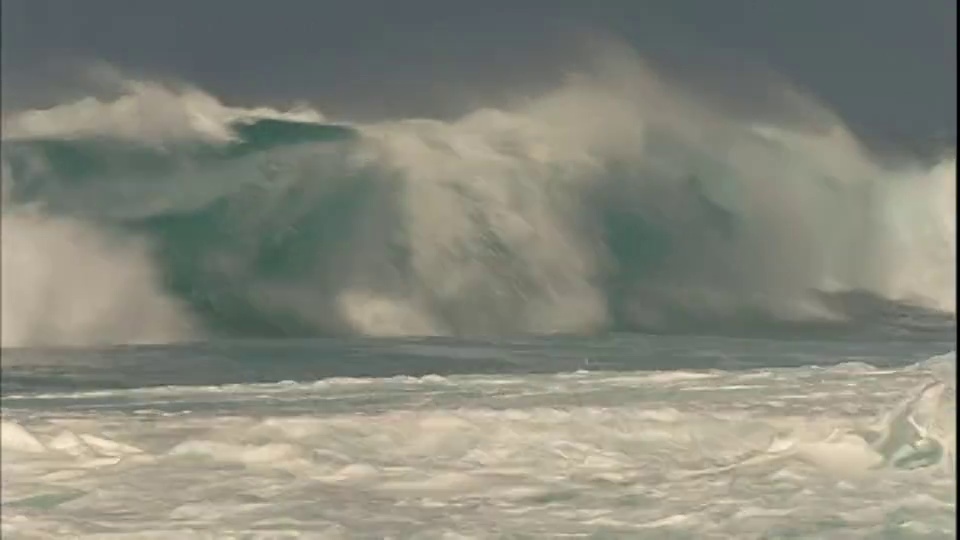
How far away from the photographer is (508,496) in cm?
2409

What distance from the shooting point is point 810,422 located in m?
31.6

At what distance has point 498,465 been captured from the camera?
1108 inches

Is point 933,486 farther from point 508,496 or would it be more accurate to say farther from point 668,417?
point 668,417

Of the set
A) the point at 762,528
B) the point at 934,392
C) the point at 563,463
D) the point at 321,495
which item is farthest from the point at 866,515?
the point at 321,495

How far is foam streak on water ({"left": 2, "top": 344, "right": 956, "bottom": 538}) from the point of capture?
2130 centimetres

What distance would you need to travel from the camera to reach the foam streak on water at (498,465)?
2130 cm

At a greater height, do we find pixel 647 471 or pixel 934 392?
pixel 934 392

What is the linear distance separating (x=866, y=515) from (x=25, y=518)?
13903mm

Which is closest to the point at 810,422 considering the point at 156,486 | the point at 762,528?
the point at 762,528

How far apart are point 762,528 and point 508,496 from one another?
518 centimetres

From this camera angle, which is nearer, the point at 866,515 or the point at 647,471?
the point at 866,515

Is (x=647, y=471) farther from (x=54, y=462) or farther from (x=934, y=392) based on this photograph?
(x=54, y=462)

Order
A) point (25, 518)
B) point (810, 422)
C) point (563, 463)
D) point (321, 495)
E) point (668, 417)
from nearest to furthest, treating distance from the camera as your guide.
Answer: point (25, 518) → point (321, 495) → point (563, 463) → point (810, 422) → point (668, 417)

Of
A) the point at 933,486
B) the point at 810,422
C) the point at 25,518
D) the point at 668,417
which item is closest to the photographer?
the point at 25,518
